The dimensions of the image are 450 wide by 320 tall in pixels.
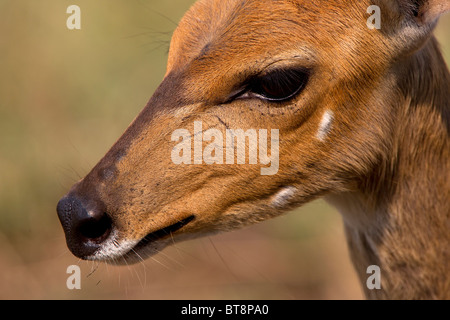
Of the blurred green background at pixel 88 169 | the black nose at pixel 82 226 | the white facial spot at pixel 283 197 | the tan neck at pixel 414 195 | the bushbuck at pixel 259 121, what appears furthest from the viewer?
the blurred green background at pixel 88 169

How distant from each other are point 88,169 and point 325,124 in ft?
14.9

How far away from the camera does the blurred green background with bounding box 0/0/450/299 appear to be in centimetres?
744

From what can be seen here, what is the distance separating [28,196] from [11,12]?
2.66 m

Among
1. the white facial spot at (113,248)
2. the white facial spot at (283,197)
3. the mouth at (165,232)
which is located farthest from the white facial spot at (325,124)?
Result: the white facial spot at (113,248)

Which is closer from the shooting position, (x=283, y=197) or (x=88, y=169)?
(x=283, y=197)

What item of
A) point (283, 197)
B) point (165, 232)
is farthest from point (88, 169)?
point (283, 197)

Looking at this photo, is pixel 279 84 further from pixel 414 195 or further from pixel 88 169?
pixel 88 169

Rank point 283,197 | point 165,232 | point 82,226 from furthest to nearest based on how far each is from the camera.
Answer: point 283,197 < point 165,232 < point 82,226

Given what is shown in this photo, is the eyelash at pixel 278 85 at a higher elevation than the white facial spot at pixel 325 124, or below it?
higher

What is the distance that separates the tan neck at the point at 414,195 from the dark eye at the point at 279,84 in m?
0.72

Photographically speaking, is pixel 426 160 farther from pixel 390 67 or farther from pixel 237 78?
pixel 237 78

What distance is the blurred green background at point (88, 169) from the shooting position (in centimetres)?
744

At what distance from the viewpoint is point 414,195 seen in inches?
159

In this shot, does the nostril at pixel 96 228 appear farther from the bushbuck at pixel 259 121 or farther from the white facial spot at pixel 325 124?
the white facial spot at pixel 325 124
